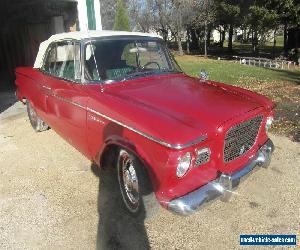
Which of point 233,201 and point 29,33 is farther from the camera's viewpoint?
point 29,33

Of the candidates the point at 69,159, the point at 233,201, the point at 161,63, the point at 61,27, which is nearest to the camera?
the point at 233,201

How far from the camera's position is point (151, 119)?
11.4 ft

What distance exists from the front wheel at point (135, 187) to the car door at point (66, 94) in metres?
0.72

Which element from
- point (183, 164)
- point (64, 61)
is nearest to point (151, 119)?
point (183, 164)

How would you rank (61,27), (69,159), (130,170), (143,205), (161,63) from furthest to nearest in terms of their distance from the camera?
(61,27)
(69,159)
(161,63)
(130,170)
(143,205)

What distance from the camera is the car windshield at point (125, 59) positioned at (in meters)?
4.54

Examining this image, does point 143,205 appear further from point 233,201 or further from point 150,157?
point 233,201

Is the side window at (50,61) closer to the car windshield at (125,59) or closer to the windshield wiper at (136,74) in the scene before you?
the car windshield at (125,59)

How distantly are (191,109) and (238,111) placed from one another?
49 cm

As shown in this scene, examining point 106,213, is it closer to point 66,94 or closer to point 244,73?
point 66,94

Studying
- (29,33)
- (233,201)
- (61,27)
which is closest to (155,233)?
(233,201)

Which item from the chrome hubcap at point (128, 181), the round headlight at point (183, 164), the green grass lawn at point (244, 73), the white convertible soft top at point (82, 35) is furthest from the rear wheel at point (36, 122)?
the green grass lawn at point (244, 73)

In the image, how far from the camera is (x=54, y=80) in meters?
5.24

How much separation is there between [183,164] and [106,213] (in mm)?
1365
